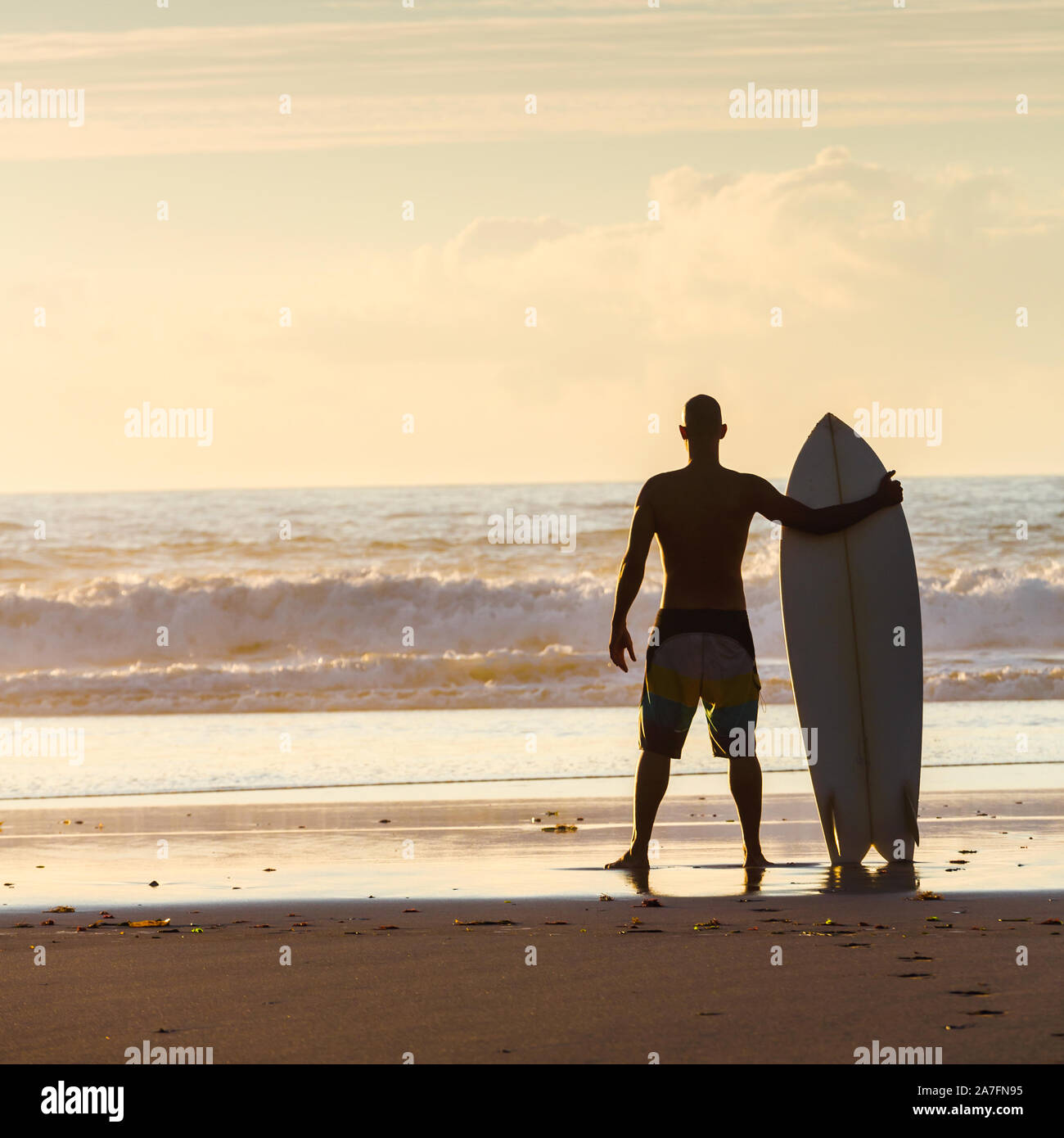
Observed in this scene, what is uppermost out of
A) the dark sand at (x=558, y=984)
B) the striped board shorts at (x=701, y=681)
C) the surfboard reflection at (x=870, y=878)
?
the striped board shorts at (x=701, y=681)

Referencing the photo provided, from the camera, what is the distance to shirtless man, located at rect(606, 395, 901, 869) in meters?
5.15

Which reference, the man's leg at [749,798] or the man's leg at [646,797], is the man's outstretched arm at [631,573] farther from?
the man's leg at [749,798]

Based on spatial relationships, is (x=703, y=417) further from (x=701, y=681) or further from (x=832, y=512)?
(x=701, y=681)

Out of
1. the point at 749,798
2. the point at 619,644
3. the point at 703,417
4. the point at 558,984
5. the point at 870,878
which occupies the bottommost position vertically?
the point at 870,878

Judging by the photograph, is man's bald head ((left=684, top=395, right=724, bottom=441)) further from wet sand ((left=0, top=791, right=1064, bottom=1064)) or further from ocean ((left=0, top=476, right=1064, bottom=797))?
ocean ((left=0, top=476, right=1064, bottom=797))

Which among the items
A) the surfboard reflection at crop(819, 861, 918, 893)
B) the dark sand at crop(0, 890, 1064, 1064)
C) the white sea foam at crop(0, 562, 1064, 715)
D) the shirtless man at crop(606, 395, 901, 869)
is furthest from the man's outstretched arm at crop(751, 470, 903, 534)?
the white sea foam at crop(0, 562, 1064, 715)

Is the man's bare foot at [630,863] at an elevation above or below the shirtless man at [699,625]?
below

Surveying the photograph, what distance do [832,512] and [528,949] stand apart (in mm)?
2448

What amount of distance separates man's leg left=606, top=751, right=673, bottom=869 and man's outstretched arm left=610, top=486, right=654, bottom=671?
1.15 ft

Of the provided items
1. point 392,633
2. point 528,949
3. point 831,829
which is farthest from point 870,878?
point 392,633

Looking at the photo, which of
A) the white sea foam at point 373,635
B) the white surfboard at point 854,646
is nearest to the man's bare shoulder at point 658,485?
the white surfboard at point 854,646

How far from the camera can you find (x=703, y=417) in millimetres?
5223

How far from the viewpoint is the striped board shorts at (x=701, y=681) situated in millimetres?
5145

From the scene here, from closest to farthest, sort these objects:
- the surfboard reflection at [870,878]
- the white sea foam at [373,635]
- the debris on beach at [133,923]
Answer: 1. the debris on beach at [133,923]
2. the surfboard reflection at [870,878]
3. the white sea foam at [373,635]
